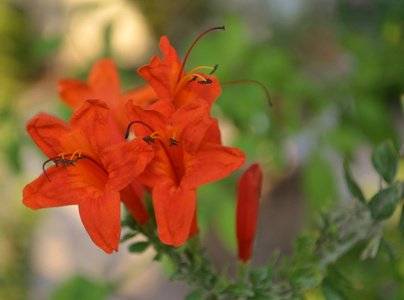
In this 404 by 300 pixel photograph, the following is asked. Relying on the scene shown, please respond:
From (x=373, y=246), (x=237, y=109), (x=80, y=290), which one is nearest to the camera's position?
(x=373, y=246)

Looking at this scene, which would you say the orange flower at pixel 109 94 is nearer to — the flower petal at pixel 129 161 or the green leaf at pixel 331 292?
the flower petal at pixel 129 161

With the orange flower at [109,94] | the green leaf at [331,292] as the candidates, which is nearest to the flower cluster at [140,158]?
the orange flower at [109,94]

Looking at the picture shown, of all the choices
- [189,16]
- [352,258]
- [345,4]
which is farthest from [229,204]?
[189,16]

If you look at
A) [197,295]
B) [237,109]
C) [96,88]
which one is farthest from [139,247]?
[237,109]

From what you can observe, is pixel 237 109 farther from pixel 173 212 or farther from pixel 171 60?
pixel 173 212

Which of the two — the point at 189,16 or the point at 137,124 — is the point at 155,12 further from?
the point at 137,124

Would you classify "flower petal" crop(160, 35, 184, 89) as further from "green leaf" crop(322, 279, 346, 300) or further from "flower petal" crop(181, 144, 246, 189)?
"green leaf" crop(322, 279, 346, 300)
